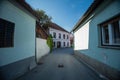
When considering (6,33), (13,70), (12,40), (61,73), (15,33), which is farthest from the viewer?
(61,73)

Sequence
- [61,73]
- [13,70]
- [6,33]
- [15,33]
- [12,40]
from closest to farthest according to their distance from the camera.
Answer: [6,33]
[13,70]
[12,40]
[15,33]
[61,73]

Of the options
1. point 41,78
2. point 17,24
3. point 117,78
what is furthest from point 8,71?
point 117,78

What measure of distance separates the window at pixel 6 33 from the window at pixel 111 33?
178 inches

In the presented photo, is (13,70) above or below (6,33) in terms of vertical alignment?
below

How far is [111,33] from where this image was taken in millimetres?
4961

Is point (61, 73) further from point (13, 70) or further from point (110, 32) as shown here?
point (110, 32)

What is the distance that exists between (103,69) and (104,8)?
117 inches

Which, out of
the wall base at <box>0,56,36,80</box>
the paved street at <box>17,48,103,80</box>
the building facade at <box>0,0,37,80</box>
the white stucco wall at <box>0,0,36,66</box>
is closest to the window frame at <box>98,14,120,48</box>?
the paved street at <box>17,48,103,80</box>

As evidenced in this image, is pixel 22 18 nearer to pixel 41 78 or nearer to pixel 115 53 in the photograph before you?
pixel 41 78

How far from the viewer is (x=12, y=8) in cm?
492

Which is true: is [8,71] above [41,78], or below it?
above

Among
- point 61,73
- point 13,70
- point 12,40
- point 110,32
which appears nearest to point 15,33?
point 12,40

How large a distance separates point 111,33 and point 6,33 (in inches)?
187

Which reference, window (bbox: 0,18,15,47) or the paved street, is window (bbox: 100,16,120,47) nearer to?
the paved street
